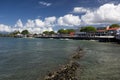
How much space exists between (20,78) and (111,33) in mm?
171339

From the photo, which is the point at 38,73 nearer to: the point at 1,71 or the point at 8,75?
the point at 8,75

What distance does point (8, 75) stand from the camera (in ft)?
85.9

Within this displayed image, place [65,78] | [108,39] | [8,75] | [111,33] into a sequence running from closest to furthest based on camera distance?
[65,78] < [8,75] < [108,39] < [111,33]

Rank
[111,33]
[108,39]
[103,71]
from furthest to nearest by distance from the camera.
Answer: [111,33] → [108,39] → [103,71]

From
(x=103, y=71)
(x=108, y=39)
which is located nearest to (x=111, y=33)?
(x=108, y=39)

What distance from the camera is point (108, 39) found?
132625 millimetres

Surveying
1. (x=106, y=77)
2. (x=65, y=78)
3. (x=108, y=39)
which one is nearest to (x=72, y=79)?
(x=65, y=78)

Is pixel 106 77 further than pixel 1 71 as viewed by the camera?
No

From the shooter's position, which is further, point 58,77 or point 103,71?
point 103,71

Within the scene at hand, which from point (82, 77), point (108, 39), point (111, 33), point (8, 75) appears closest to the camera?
point (82, 77)

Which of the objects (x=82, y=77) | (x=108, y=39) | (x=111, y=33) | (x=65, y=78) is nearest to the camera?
(x=65, y=78)

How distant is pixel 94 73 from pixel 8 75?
11.7 metres

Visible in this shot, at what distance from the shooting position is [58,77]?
22.9 metres

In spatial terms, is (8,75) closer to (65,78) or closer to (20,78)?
(20,78)
